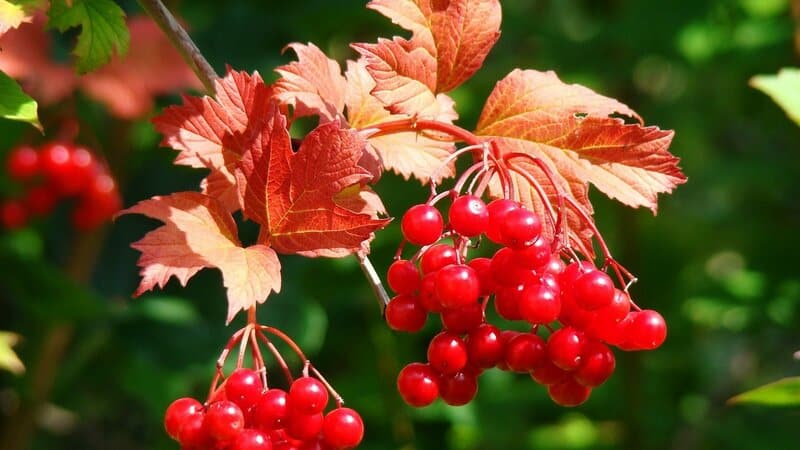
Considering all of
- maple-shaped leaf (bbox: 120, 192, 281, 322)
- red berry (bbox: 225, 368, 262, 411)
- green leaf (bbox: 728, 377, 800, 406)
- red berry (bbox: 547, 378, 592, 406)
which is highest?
maple-shaped leaf (bbox: 120, 192, 281, 322)

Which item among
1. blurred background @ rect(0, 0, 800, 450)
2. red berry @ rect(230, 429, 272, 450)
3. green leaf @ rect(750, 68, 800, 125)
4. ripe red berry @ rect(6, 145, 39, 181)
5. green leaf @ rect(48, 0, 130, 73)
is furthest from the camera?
blurred background @ rect(0, 0, 800, 450)

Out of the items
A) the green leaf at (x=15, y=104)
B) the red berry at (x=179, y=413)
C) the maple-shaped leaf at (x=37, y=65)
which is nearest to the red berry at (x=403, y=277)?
the red berry at (x=179, y=413)

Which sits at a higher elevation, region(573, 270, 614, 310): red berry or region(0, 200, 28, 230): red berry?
region(573, 270, 614, 310): red berry

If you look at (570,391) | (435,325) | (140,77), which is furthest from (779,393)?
(140,77)

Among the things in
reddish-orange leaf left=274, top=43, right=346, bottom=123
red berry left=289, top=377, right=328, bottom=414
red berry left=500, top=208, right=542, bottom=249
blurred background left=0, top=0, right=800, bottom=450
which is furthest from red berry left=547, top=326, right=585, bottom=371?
blurred background left=0, top=0, right=800, bottom=450

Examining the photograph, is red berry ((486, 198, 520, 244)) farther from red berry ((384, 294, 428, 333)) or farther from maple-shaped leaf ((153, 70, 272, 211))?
maple-shaped leaf ((153, 70, 272, 211))

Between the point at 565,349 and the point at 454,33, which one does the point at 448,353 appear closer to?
the point at 565,349
